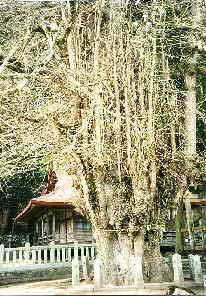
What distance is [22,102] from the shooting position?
32.9 ft

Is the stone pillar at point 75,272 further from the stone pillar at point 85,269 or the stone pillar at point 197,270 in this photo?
the stone pillar at point 197,270

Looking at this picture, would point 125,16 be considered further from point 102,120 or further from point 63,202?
point 63,202

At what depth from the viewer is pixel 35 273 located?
56.6 feet

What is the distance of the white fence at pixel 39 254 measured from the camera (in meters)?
17.7

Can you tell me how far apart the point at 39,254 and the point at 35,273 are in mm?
909

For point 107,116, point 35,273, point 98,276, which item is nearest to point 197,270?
point 98,276

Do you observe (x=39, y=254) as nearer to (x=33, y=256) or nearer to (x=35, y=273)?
(x=33, y=256)

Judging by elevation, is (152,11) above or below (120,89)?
above

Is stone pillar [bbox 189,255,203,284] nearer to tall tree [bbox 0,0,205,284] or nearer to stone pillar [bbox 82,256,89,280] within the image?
tall tree [bbox 0,0,205,284]

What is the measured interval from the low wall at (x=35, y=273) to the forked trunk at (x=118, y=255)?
7.94m

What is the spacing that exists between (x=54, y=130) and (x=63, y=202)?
10615mm

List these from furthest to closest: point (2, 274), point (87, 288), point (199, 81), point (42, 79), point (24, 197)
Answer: point (24, 197), point (2, 274), point (199, 81), point (42, 79), point (87, 288)

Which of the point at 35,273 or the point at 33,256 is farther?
the point at 33,256

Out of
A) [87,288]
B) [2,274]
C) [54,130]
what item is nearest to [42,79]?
[54,130]
